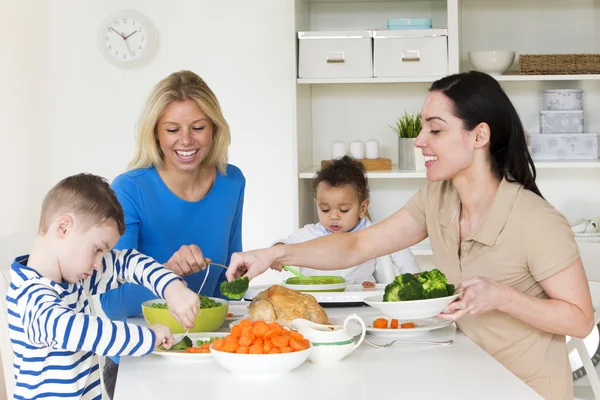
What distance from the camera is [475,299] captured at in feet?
5.32

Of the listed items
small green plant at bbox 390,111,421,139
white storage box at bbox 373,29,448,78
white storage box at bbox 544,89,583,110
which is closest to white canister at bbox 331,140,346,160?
small green plant at bbox 390,111,421,139

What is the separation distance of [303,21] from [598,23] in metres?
1.41

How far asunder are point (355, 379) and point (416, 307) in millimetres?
224

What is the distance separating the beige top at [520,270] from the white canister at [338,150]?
194cm

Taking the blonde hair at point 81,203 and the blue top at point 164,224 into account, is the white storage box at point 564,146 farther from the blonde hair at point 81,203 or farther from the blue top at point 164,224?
the blonde hair at point 81,203

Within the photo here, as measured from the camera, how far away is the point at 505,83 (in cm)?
393

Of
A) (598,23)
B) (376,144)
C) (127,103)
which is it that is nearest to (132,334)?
(376,144)

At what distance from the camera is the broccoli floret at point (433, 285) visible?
1.61 m

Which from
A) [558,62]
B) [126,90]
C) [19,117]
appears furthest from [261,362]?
[19,117]

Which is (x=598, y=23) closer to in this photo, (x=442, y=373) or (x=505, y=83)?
(x=505, y=83)

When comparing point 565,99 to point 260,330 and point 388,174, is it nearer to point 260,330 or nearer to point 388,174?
point 388,174

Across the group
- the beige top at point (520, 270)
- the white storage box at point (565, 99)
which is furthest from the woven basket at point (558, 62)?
the beige top at point (520, 270)

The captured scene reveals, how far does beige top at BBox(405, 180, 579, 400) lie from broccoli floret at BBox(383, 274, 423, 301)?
0.26 m

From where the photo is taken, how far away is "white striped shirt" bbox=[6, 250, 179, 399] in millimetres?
1530
